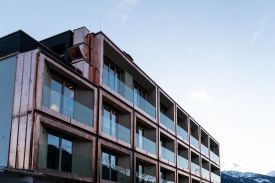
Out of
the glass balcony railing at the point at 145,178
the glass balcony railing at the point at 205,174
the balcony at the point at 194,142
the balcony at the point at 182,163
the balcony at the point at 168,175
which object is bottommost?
the glass balcony railing at the point at 145,178

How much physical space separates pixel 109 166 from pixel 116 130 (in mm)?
2751

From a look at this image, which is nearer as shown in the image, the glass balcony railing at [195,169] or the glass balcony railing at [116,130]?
the glass balcony railing at [116,130]

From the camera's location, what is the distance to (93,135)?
2559 cm

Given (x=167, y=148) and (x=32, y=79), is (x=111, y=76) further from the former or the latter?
(x=167, y=148)

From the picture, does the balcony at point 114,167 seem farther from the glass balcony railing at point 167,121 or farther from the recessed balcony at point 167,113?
the glass balcony railing at point 167,121

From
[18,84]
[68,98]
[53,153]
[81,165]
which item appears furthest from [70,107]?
[18,84]

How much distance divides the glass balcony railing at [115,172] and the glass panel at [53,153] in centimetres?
456

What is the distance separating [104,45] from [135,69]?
189 inches

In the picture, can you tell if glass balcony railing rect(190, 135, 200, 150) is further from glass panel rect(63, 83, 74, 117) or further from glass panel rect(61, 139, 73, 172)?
glass panel rect(61, 139, 73, 172)

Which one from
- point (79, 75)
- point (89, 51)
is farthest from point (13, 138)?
point (89, 51)

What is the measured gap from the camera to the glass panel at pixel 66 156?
23438 millimetres

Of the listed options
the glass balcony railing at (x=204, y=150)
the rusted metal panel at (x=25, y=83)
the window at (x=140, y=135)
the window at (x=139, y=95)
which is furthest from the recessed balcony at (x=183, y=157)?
the rusted metal panel at (x=25, y=83)

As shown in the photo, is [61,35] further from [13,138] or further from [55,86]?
[13,138]

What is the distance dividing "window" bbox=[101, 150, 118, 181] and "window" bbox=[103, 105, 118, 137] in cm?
143
